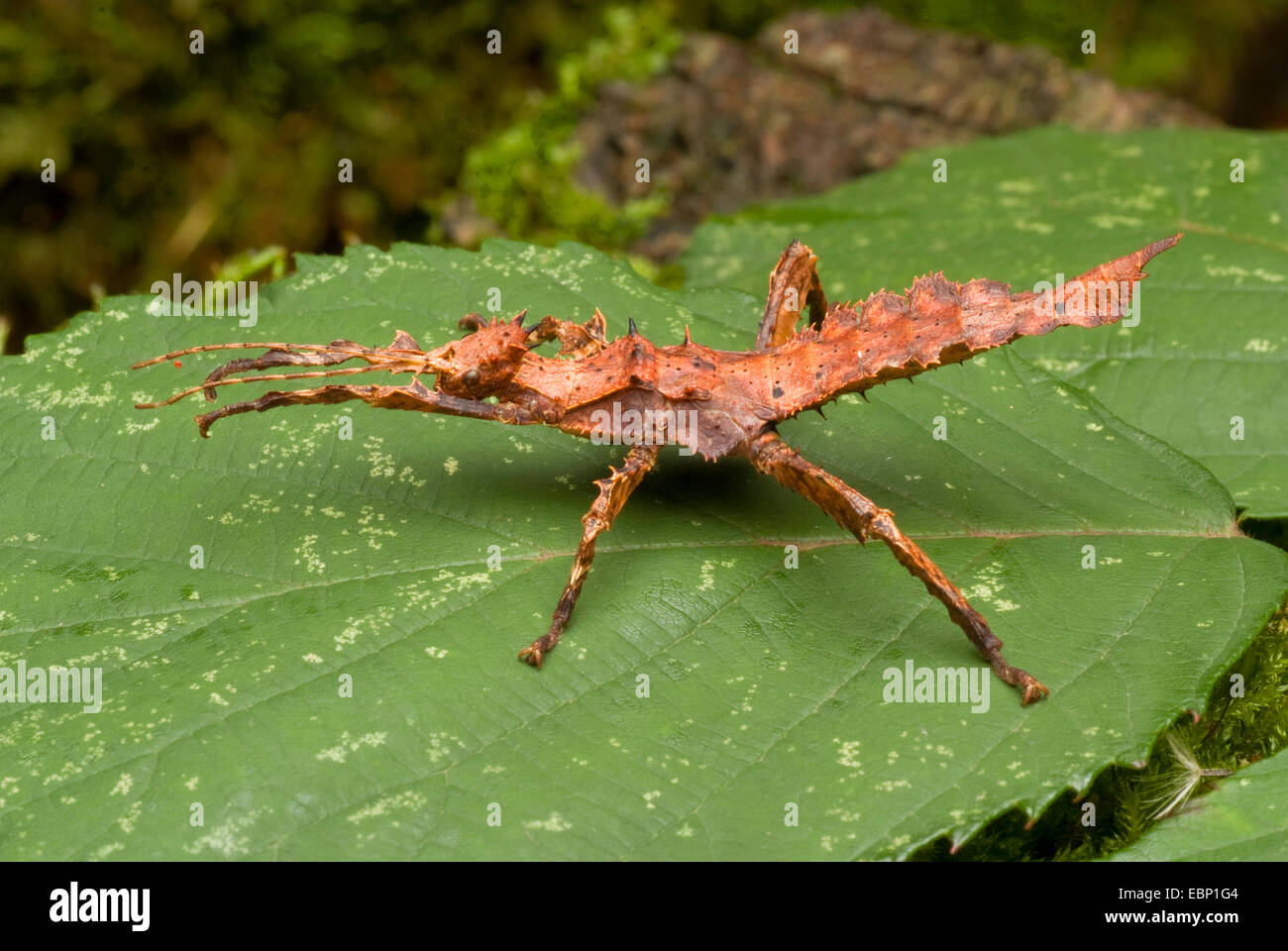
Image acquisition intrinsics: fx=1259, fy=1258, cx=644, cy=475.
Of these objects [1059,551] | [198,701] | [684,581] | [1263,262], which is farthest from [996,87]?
[198,701]

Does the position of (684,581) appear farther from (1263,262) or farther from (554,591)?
(1263,262)

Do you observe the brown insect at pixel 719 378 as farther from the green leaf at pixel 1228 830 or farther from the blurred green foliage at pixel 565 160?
the blurred green foliage at pixel 565 160

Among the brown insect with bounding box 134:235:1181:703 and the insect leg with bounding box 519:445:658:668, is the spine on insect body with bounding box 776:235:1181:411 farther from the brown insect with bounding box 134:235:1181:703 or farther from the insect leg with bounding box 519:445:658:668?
the insect leg with bounding box 519:445:658:668

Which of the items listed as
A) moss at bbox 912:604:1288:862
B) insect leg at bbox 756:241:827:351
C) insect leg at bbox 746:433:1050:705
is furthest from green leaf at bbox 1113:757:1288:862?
insect leg at bbox 756:241:827:351

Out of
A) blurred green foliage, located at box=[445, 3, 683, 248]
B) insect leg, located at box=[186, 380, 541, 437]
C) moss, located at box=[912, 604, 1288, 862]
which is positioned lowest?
moss, located at box=[912, 604, 1288, 862]

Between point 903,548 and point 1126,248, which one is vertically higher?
point 1126,248

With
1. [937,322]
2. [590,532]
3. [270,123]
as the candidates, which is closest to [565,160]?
[270,123]

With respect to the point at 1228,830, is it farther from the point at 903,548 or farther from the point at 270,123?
the point at 270,123
